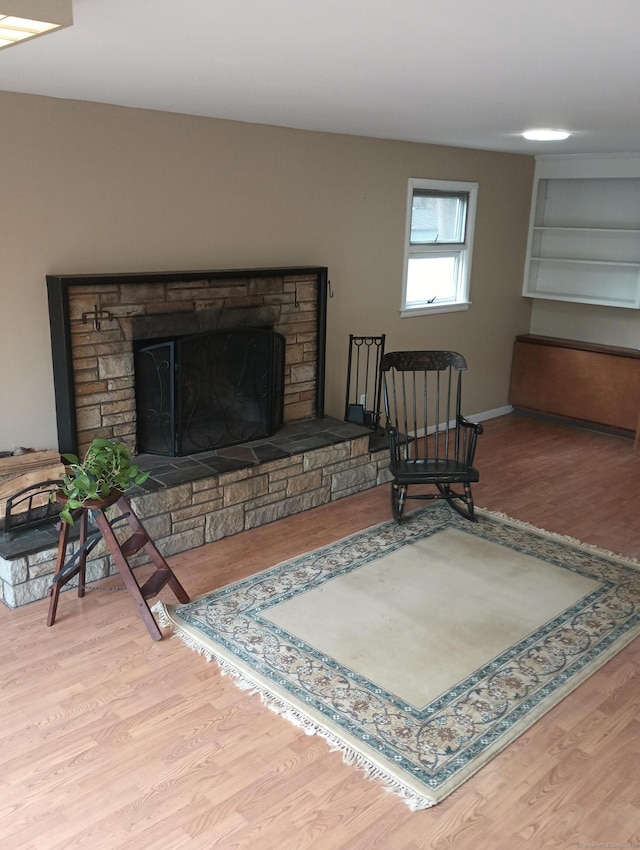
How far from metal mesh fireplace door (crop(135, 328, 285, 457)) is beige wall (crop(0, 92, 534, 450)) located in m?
0.44

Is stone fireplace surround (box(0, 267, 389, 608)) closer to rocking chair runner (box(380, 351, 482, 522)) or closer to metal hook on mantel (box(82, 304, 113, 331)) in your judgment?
metal hook on mantel (box(82, 304, 113, 331))

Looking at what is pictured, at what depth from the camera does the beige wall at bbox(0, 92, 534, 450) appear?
11.4 ft

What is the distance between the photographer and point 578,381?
20.2 feet

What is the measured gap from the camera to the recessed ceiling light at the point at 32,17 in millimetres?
1499

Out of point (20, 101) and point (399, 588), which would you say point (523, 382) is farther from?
point (20, 101)

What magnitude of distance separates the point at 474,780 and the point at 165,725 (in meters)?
1.04

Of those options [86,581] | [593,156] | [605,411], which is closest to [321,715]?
[86,581]

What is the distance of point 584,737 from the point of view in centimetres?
254

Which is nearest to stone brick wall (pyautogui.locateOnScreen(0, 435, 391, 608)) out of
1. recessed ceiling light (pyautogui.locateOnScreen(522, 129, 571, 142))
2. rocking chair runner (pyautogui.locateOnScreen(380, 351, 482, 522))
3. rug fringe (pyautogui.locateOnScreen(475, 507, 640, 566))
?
rocking chair runner (pyautogui.locateOnScreen(380, 351, 482, 522))

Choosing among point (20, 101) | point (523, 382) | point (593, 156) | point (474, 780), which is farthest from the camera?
point (523, 382)

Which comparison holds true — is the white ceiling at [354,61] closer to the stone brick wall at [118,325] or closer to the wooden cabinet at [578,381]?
the stone brick wall at [118,325]

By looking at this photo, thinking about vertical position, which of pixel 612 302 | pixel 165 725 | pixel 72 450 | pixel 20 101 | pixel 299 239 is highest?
pixel 20 101

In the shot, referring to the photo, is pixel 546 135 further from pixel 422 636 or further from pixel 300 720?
pixel 300 720

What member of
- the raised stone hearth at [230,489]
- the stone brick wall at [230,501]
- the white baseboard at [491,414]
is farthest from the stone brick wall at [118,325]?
the white baseboard at [491,414]
